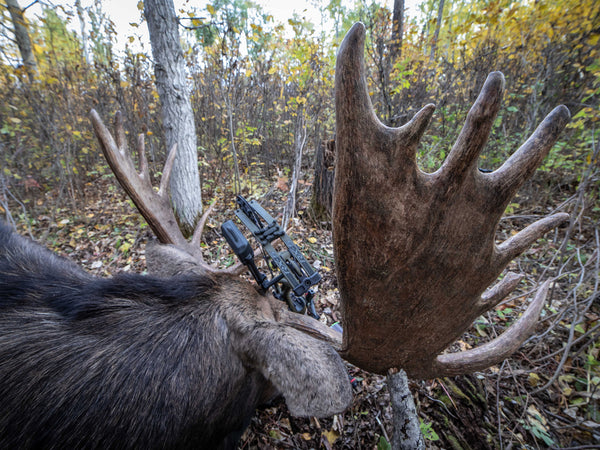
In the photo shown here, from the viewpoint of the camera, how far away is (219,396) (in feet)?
4.14

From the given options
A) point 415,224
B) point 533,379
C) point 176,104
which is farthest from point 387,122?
point 415,224

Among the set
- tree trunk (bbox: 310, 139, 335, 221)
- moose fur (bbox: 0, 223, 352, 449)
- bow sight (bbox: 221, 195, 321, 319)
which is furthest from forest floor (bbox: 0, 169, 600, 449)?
tree trunk (bbox: 310, 139, 335, 221)

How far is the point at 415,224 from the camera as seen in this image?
0.97 meters

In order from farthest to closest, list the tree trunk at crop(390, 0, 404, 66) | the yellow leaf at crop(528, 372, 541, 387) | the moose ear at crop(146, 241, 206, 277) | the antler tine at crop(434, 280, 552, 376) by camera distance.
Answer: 1. the tree trunk at crop(390, 0, 404, 66)
2. the yellow leaf at crop(528, 372, 541, 387)
3. the moose ear at crop(146, 241, 206, 277)
4. the antler tine at crop(434, 280, 552, 376)

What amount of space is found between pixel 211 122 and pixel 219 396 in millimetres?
6662

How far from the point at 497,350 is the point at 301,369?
99 centimetres

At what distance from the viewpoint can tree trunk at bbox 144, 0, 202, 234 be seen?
3694mm

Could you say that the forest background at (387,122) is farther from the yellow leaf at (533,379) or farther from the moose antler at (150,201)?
the moose antler at (150,201)

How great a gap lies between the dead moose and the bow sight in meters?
0.17

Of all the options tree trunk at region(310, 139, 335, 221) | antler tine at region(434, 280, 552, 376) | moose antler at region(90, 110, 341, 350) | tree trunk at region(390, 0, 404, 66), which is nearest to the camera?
antler tine at region(434, 280, 552, 376)

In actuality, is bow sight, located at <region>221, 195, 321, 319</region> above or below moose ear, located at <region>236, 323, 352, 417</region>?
above

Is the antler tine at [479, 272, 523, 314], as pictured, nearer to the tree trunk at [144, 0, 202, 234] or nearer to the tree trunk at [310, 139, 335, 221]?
the tree trunk at [310, 139, 335, 221]

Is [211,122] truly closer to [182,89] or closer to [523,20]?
[182,89]

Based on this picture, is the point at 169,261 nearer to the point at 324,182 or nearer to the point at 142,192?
the point at 142,192
